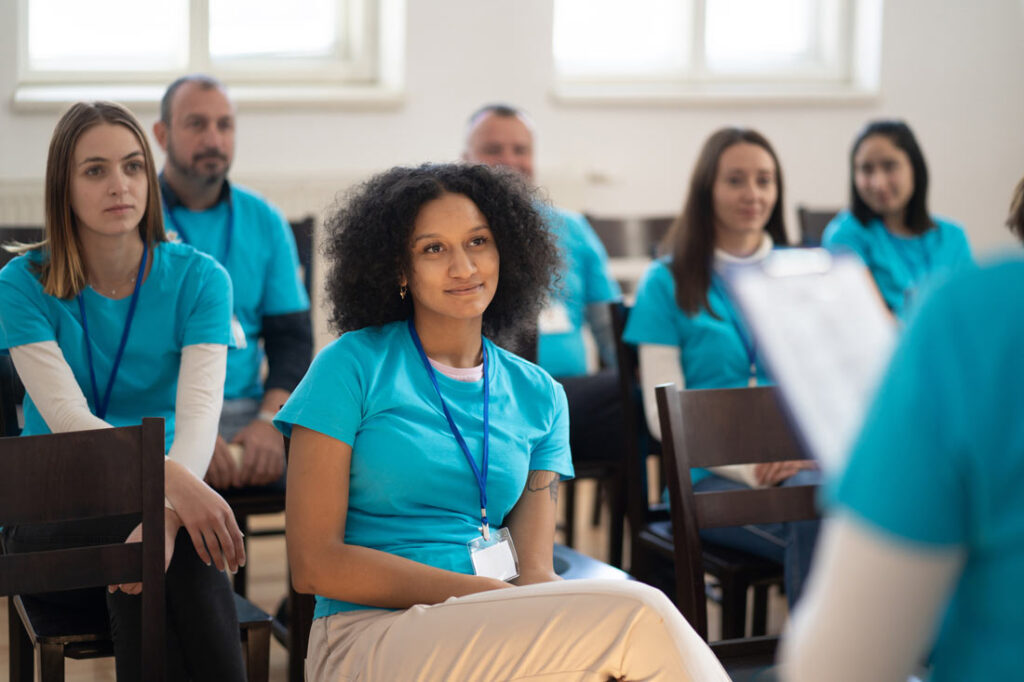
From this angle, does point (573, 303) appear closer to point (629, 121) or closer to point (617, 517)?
point (617, 517)

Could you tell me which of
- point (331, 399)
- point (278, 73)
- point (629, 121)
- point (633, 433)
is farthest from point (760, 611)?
point (278, 73)

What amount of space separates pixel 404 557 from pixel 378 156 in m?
3.26

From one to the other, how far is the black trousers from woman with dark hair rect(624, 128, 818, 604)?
0.96 m

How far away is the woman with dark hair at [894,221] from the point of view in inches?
131

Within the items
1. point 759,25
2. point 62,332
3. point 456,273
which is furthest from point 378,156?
point 456,273

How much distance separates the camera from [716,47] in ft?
16.9

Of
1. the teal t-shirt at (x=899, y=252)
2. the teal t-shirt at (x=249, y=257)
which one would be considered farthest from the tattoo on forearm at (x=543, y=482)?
the teal t-shirt at (x=899, y=252)

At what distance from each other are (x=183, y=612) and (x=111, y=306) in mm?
624

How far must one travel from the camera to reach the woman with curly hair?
1350 millimetres

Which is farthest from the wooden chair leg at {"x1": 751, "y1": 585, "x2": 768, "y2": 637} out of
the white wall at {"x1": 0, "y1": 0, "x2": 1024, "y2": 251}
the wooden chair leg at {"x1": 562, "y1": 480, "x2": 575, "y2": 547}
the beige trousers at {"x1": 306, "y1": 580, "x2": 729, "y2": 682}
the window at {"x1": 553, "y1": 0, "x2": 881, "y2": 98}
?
the window at {"x1": 553, "y1": 0, "x2": 881, "y2": 98}

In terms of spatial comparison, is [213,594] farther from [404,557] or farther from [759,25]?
[759,25]

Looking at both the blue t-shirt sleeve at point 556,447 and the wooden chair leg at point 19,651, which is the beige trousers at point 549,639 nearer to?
the blue t-shirt sleeve at point 556,447

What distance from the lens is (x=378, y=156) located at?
4578mm

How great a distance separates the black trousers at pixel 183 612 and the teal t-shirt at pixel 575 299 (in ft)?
5.04
